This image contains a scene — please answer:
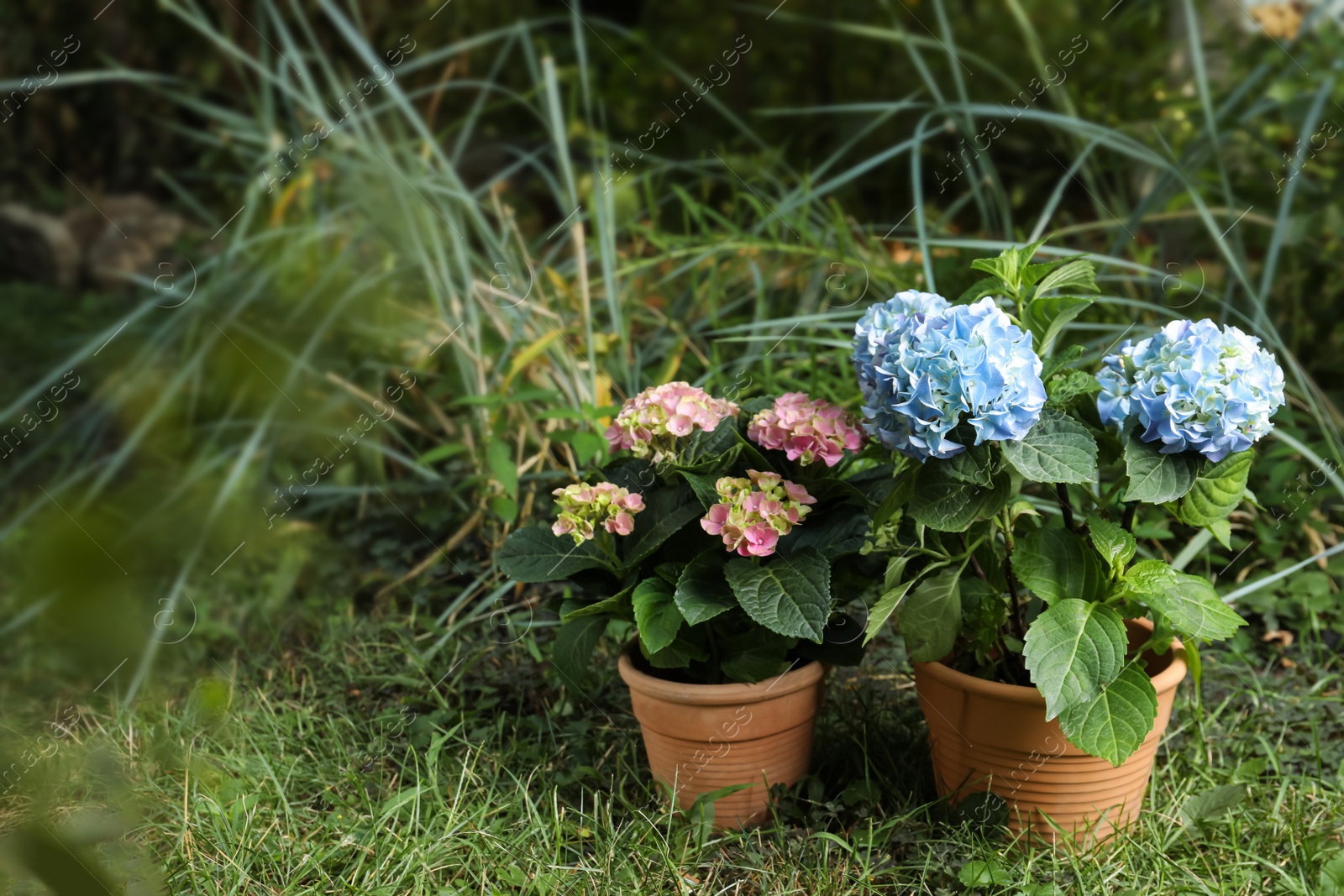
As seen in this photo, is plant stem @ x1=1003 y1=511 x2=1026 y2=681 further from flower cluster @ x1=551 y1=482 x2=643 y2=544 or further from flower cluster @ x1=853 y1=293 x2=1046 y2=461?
flower cluster @ x1=551 y1=482 x2=643 y2=544

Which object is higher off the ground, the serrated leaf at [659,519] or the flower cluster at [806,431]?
the flower cluster at [806,431]

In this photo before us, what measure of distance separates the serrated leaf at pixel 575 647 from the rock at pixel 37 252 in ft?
13.3

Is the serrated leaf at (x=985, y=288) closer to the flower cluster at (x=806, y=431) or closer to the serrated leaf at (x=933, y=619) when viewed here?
the flower cluster at (x=806, y=431)

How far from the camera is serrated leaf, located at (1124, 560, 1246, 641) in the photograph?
3.82 ft

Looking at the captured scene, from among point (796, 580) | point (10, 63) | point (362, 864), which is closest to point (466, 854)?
point (362, 864)

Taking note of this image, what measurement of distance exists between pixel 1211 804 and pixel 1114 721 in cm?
35

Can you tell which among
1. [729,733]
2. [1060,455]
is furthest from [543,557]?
[1060,455]

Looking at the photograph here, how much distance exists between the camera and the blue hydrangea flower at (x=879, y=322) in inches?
47.3

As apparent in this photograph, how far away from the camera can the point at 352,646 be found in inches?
76.1

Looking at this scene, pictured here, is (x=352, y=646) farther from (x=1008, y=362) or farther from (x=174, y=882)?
(x=1008, y=362)

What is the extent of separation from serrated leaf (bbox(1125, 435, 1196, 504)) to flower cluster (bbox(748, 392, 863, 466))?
0.31m

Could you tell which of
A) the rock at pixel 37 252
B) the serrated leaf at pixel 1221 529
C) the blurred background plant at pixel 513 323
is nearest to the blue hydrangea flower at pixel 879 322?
the serrated leaf at pixel 1221 529

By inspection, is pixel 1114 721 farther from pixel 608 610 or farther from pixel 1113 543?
pixel 608 610

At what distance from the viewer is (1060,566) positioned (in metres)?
1.25
